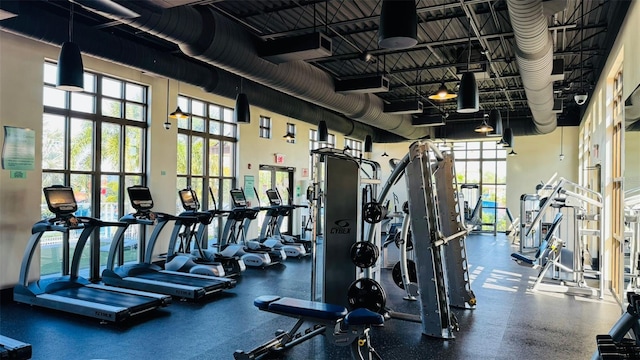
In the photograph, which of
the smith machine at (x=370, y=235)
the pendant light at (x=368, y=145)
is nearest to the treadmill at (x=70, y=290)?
the smith machine at (x=370, y=235)

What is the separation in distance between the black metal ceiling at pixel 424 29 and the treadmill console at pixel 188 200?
8.11 ft

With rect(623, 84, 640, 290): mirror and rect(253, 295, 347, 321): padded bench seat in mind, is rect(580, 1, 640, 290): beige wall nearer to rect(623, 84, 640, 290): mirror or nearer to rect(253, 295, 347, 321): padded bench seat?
rect(623, 84, 640, 290): mirror


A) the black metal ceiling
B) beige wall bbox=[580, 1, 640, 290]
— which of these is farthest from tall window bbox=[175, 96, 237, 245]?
beige wall bbox=[580, 1, 640, 290]

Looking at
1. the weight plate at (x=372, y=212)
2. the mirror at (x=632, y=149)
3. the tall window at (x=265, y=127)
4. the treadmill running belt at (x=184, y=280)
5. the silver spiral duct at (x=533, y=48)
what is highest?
the silver spiral duct at (x=533, y=48)

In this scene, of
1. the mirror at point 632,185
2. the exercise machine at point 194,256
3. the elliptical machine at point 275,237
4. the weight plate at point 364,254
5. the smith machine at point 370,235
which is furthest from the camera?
the elliptical machine at point 275,237

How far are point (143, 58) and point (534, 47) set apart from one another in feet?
18.1

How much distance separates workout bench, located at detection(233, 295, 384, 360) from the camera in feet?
11.2

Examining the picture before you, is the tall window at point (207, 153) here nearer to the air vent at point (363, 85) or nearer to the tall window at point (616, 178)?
the air vent at point (363, 85)

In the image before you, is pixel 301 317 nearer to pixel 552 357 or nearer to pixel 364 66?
pixel 552 357

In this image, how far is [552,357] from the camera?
4.24m

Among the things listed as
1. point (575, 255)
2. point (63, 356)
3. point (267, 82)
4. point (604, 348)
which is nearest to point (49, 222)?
point (63, 356)

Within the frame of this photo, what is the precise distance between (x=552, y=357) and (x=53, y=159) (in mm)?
7375

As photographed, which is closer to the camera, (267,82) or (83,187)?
(267,82)

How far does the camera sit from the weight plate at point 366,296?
4.64 meters
